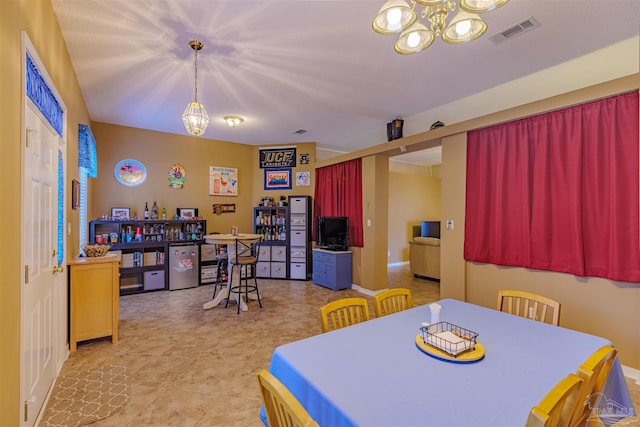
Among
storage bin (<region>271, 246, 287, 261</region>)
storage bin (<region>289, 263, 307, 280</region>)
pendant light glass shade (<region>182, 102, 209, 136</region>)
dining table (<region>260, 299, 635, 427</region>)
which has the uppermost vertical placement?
pendant light glass shade (<region>182, 102, 209, 136</region>)

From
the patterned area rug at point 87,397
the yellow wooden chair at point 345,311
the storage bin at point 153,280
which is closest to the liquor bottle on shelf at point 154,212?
the storage bin at point 153,280

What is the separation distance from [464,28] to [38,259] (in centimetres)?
312

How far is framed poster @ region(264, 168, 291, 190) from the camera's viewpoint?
6.52 m

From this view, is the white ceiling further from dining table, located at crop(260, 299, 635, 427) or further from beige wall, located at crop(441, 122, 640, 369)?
dining table, located at crop(260, 299, 635, 427)

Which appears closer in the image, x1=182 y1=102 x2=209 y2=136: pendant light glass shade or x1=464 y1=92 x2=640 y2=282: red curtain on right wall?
x1=464 y1=92 x2=640 y2=282: red curtain on right wall

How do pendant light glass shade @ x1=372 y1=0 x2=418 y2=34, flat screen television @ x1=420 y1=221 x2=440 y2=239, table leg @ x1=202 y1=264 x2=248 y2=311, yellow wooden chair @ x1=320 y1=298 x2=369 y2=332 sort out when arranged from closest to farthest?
pendant light glass shade @ x1=372 y1=0 x2=418 y2=34, yellow wooden chair @ x1=320 y1=298 x2=369 y2=332, table leg @ x1=202 y1=264 x2=248 y2=311, flat screen television @ x1=420 y1=221 x2=440 y2=239

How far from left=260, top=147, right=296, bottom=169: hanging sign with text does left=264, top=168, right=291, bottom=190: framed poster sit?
0.11m

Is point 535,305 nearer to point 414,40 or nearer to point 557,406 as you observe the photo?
point 557,406

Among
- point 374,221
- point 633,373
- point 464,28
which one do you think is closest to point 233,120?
point 374,221

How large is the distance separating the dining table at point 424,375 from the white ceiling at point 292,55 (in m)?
2.35

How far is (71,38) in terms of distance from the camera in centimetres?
265

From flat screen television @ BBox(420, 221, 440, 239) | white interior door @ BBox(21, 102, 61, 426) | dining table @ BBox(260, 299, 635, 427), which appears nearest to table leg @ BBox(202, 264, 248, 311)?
white interior door @ BBox(21, 102, 61, 426)

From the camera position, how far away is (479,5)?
1.50 meters

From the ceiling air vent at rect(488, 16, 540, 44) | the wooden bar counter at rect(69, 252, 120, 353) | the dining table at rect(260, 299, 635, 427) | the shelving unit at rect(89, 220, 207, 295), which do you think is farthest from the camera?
the shelving unit at rect(89, 220, 207, 295)
